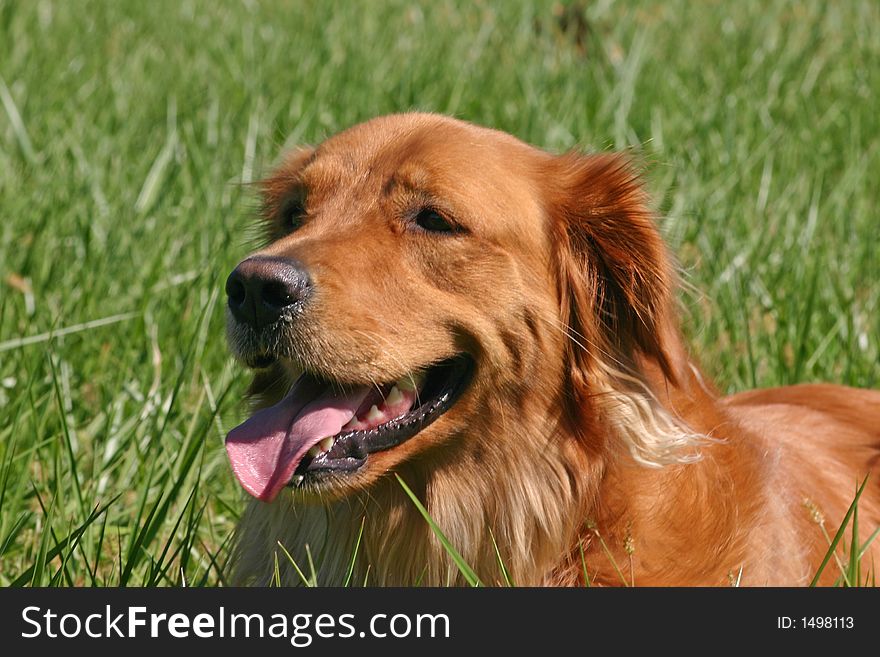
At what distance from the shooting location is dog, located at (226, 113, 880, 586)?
8.95 feet

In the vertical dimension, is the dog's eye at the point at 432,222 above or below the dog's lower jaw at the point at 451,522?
above

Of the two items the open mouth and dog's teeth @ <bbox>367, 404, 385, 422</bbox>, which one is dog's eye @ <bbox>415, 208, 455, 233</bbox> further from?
dog's teeth @ <bbox>367, 404, 385, 422</bbox>

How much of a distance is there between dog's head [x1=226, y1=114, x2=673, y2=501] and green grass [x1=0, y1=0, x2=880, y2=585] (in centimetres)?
24

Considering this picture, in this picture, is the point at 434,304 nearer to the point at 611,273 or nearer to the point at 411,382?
the point at 411,382

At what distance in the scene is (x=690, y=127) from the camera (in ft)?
19.7

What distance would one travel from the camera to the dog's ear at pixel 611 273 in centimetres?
291

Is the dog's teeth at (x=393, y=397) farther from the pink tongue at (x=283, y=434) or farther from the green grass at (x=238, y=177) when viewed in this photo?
the green grass at (x=238, y=177)

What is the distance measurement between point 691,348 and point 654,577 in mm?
696

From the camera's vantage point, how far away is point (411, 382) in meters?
2.79

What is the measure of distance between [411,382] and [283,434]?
0.31 meters

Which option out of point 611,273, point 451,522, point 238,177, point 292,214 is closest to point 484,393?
point 451,522

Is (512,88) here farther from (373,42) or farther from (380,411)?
(380,411)

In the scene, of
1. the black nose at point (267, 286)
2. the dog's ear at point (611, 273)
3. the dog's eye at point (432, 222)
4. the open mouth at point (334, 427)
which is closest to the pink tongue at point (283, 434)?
the open mouth at point (334, 427)
